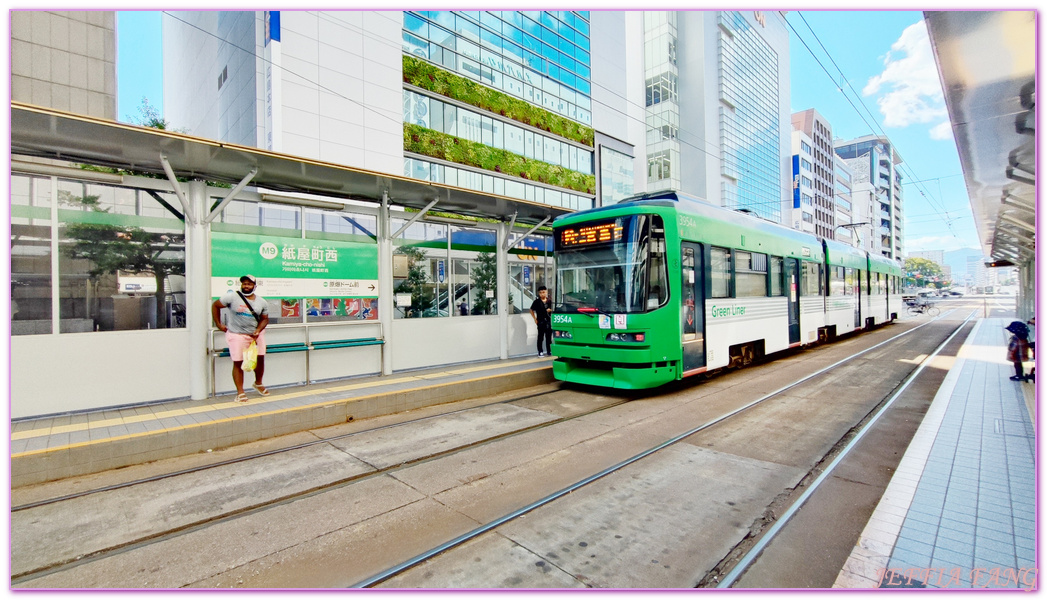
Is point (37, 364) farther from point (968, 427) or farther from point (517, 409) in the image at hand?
point (968, 427)

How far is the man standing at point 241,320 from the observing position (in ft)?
21.9

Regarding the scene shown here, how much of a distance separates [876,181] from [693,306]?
111669mm

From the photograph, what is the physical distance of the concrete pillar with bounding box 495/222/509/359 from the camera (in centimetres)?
1083

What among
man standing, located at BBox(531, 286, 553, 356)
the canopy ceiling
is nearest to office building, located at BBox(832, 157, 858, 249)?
man standing, located at BBox(531, 286, 553, 356)

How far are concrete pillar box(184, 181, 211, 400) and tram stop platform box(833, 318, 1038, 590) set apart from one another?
7.61 m

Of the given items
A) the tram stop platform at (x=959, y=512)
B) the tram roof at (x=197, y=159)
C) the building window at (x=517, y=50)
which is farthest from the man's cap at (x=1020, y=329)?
the building window at (x=517, y=50)

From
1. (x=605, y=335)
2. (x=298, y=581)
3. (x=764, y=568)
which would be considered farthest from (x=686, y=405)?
(x=298, y=581)

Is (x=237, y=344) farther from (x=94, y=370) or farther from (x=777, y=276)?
(x=777, y=276)

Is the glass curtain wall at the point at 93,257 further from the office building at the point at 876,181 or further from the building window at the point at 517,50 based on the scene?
the office building at the point at 876,181

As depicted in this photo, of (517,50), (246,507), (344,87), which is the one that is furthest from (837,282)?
(517,50)

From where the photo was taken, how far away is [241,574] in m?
2.98

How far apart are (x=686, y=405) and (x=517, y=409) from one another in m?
2.58

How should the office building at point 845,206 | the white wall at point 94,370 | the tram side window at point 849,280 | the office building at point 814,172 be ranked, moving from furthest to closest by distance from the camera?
the office building at point 845,206 → the office building at point 814,172 → the tram side window at point 849,280 → the white wall at point 94,370

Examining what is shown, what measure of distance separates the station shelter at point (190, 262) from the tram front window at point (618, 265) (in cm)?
220
